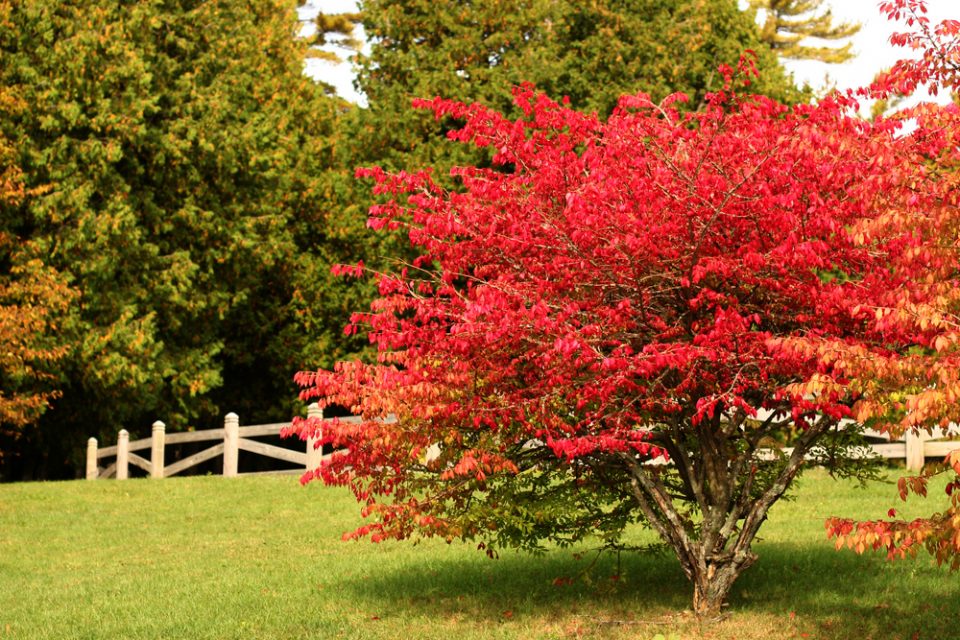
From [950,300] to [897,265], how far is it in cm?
74

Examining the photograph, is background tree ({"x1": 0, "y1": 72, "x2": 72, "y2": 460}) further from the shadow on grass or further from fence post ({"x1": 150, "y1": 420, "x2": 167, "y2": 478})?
the shadow on grass

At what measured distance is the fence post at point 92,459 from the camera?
26.2 meters

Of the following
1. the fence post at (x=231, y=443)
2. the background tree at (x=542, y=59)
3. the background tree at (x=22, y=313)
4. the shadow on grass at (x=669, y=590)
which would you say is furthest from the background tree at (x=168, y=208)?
the shadow on grass at (x=669, y=590)

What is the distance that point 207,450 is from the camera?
23.1 m

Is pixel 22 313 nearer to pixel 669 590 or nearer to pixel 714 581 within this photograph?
pixel 669 590

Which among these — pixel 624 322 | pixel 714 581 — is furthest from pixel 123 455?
pixel 624 322

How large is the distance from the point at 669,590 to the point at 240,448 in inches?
548

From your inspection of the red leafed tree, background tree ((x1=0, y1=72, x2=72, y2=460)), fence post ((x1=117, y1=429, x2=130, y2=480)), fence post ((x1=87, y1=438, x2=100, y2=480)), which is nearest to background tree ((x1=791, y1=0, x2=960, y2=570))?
the red leafed tree

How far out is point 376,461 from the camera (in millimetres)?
9633

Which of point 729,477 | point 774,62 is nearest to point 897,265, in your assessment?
point 729,477

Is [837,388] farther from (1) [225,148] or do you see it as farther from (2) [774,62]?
(2) [774,62]

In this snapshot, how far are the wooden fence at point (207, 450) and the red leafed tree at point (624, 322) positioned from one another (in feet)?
35.4

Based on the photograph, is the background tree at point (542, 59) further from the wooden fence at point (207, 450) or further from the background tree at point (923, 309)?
the background tree at point (923, 309)

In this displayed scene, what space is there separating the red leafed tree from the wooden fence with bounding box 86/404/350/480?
10.8 meters
